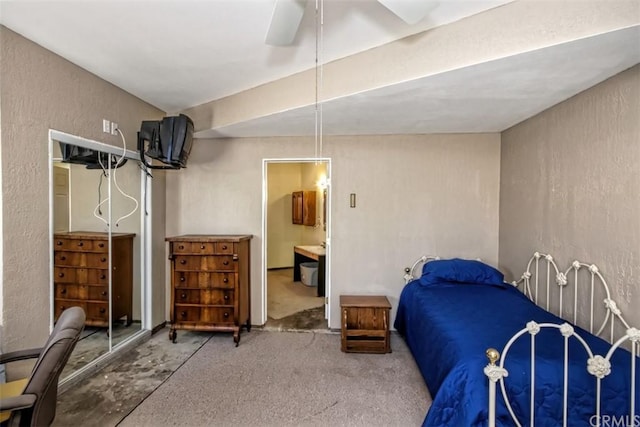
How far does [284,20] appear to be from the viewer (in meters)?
1.56

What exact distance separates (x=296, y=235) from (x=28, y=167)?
539 centimetres

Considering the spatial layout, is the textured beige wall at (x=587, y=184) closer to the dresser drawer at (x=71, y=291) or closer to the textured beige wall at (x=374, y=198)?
the textured beige wall at (x=374, y=198)

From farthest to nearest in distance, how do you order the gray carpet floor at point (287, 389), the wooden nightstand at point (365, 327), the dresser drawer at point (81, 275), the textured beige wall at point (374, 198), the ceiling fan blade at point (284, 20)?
the textured beige wall at point (374, 198)
the wooden nightstand at point (365, 327)
the dresser drawer at point (81, 275)
the gray carpet floor at point (287, 389)
the ceiling fan blade at point (284, 20)

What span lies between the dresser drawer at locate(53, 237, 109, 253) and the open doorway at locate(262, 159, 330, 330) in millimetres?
2356

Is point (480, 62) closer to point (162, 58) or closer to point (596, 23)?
point (596, 23)

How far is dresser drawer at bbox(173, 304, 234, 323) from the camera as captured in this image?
131 inches

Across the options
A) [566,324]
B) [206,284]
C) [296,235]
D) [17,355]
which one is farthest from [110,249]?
[296,235]

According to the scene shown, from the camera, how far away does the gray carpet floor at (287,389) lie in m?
2.15

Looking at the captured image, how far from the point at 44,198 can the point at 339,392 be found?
255 cm

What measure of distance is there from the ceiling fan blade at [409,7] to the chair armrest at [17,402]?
2287 millimetres

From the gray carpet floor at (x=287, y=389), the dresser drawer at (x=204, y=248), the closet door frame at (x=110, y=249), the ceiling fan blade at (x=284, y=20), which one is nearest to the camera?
the ceiling fan blade at (x=284, y=20)

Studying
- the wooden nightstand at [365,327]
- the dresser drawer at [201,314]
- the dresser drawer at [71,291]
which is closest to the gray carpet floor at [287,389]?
the wooden nightstand at [365,327]

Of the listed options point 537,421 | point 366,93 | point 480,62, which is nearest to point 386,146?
point 366,93

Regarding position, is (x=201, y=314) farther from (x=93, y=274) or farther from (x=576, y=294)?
(x=576, y=294)
